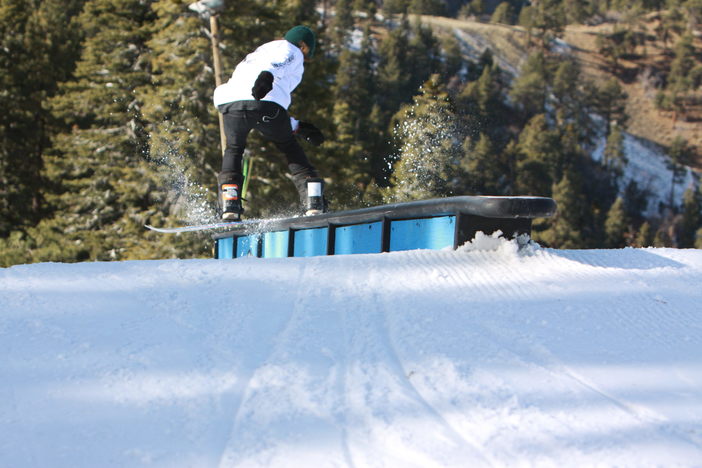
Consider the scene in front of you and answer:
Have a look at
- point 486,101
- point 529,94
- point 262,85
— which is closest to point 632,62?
point 529,94

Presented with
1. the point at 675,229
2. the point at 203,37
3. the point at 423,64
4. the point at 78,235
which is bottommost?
the point at 675,229

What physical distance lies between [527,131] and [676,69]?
199 ft

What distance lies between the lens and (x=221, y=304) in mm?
2764

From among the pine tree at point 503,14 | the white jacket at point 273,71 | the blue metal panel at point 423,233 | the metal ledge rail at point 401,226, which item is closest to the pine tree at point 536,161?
the metal ledge rail at point 401,226

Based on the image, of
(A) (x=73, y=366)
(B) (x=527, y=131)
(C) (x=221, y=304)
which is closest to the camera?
(A) (x=73, y=366)

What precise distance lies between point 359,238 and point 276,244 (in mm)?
2398

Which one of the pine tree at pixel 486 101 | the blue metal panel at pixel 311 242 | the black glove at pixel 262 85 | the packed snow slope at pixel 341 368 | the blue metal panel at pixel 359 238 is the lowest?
the blue metal panel at pixel 311 242

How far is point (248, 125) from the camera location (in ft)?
19.1

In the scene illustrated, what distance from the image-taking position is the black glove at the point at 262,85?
534 cm

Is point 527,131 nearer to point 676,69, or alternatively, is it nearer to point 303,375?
point 676,69

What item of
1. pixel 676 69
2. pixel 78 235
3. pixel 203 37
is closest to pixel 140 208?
pixel 78 235

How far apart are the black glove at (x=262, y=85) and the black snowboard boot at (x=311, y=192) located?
1230 millimetres

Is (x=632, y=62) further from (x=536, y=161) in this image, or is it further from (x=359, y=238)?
(x=359, y=238)

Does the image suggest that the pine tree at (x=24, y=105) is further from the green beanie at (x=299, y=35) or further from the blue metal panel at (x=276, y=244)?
the green beanie at (x=299, y=35)
